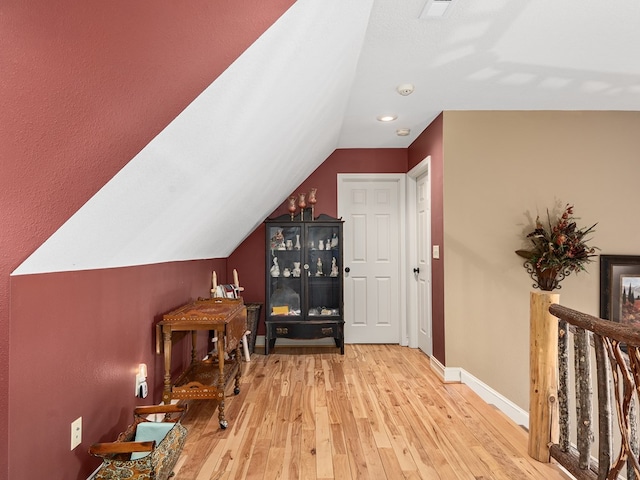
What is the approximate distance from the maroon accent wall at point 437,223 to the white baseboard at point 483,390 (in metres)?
0.10

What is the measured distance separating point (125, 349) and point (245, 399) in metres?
1.18

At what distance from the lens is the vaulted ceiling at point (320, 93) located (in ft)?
4.77

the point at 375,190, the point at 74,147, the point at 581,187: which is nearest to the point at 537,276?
the point at 581,187

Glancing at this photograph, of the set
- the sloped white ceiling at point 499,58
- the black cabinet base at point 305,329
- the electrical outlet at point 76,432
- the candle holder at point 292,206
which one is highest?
the sloped white ceiling at point 499,58

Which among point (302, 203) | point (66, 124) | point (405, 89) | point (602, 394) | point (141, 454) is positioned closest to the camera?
point (66, 124)

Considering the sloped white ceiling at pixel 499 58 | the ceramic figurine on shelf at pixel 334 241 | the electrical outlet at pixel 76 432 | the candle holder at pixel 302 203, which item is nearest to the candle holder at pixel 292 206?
the candle holder at pixel 302 203

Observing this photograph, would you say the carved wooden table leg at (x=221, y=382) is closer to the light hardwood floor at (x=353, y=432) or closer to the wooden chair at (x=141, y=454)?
the light hardwood floor at (x=353, y=432)

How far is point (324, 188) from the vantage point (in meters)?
4.56

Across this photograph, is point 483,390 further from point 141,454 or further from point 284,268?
point 141,454

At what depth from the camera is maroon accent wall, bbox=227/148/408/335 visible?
4.53 m

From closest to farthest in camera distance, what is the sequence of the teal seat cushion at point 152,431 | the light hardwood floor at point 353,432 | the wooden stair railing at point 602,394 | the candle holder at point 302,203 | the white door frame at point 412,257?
the wooden stair railing at point 602,394, the teal seat cushion at point 152,431, the light hardwood floor at point 353,432, the candle holder at point 302,203, the white door frame at point 412,257

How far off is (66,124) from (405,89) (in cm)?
248

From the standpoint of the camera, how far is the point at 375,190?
460cm

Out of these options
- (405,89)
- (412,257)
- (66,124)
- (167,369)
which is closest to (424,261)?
(412,257)
